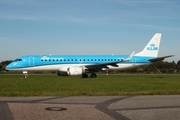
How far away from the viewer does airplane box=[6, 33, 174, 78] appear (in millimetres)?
42562

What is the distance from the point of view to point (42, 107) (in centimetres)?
1029

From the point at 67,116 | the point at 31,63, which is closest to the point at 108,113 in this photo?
the point at 67,116

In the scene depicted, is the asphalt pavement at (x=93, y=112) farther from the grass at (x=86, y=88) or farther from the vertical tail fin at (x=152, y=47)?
the vertical tail fin at (x=152, y=47)

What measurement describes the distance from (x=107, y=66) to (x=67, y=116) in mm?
35604

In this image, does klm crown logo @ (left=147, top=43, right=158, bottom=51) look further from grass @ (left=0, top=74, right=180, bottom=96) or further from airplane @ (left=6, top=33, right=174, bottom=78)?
grass @ (left=0, top=74, right=180, bottom=96)

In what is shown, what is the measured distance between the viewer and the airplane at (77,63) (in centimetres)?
4256

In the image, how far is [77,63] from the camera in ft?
148

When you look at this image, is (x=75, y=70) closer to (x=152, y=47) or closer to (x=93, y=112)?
(x=152, y=47)

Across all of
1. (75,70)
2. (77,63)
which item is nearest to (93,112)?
(75,70)

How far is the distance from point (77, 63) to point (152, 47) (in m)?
13.1

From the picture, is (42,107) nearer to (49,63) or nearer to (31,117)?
(31,117)

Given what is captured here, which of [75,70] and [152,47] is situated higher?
[152,47]

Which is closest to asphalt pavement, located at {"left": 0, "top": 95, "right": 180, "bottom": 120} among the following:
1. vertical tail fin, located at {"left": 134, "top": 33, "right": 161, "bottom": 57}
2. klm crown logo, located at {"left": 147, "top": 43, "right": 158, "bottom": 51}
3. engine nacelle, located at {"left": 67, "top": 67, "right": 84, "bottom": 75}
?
engine nacelle, located at {"left": 67, "top": 67, "right": 84, "bottom": 75}

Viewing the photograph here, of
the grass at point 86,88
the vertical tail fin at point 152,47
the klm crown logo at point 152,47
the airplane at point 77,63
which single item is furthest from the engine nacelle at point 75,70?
the grass at point 86,88
